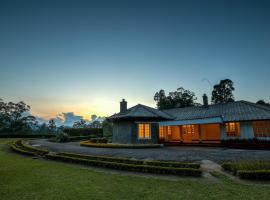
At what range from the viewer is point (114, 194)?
A: 5.21 meters

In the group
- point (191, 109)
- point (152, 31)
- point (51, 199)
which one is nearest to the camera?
point (51, 199)

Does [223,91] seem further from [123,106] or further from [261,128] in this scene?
[123,106]

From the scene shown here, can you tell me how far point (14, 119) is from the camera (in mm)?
53969

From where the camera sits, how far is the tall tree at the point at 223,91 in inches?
1973

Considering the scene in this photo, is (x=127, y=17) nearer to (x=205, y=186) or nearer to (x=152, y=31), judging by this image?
(x=152, y=31)

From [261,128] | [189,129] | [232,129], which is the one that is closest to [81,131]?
[189,129]

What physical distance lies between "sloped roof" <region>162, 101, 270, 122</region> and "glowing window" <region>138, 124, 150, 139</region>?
16.5 ft

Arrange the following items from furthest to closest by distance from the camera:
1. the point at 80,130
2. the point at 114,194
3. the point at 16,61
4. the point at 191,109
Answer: the point at 80,130, the point at 191,109, the point at 16,61, the point at 114,194

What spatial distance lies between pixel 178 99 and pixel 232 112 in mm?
27685

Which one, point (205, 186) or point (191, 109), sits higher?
point (191, 109)

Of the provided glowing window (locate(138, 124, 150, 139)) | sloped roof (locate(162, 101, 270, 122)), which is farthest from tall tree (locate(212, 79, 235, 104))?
glowing window (locate(138, 124, 150, 139))

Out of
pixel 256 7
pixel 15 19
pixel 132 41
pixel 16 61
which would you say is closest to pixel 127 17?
pixel 132 41

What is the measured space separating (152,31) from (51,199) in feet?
55.9

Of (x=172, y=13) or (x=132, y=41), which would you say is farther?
(x=132, y=41)
